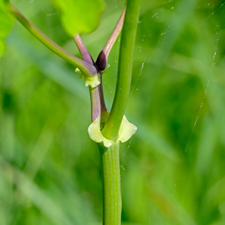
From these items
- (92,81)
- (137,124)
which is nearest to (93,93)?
(92,81)

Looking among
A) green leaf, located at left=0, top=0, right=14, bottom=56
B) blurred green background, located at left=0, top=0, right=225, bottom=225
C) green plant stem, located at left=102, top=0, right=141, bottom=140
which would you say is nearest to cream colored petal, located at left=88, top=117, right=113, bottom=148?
green plant stem, located at left=102, top=0, right=141, bottom=140

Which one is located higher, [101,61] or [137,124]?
[101,61]

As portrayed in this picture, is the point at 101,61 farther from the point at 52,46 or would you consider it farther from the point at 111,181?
the point at 111,181

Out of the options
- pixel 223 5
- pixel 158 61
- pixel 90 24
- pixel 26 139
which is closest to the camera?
pixel 90 24

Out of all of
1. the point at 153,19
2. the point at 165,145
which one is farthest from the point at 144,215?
the point at 153,19

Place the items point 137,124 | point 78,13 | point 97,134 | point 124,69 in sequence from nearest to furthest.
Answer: point 78,13
point 124,69
point 97,134
point 137,124

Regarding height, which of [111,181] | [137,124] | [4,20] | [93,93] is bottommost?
[137,124]

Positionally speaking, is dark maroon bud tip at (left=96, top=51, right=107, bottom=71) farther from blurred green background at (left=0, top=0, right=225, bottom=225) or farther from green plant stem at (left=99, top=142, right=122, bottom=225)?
blurred green background at (left=0, top=0, right=225, bottom=225)

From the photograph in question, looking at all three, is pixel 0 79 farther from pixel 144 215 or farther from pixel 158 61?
pixel 144 215
